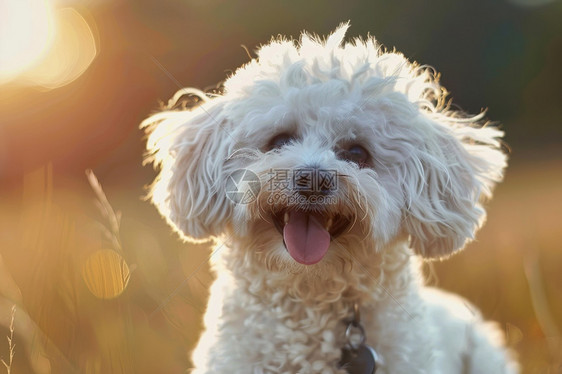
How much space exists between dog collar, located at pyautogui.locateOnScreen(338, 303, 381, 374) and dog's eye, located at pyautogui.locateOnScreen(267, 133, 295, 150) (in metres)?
0.75

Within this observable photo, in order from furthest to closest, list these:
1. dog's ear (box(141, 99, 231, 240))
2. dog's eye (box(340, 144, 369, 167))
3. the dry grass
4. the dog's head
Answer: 1. dog's ear (box(141, 99, 231, 240))
2. dog's eye (box(340, 144, 369, 167))
3. the dog's head
4. the dry grass

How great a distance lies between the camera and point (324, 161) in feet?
7.77

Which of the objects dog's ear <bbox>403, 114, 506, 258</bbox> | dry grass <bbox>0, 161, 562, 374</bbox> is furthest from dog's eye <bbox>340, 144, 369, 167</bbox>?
dry grass <bbox>0, 161, 562, 374</bbox>

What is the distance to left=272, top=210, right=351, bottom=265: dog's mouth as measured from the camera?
240cm

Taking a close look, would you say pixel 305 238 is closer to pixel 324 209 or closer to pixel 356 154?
pixel 324 209

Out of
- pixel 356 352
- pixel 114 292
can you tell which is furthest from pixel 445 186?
pixel 114 292

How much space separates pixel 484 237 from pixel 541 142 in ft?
23.6

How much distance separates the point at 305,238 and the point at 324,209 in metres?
0.15

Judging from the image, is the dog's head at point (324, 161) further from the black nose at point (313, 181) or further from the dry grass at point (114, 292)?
the dry grass at point (114, 292)

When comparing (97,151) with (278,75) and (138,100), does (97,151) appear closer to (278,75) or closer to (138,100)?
(138,100)

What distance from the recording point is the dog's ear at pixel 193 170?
2746mm

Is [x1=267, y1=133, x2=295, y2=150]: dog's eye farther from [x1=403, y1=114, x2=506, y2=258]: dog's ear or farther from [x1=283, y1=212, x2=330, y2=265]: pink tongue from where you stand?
[x1=403, y1=114, x2=506, y2=258]: dog's ear

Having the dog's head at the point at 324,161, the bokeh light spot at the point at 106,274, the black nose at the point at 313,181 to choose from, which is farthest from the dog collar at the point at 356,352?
the bokeh light spot at the point at 106,274

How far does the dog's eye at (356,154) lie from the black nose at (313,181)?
1.02 feet
